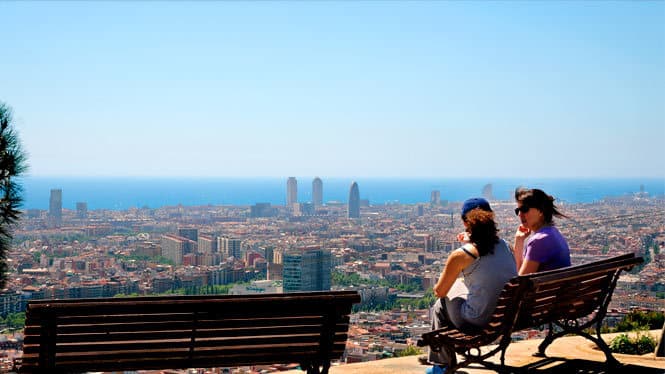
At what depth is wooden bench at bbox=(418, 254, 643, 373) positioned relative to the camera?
3736mm

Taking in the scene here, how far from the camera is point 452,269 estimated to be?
3.85 metres

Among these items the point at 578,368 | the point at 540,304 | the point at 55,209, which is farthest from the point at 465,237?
the point at 55,209

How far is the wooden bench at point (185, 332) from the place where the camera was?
3262mm

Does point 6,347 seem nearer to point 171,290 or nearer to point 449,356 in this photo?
point 449,356

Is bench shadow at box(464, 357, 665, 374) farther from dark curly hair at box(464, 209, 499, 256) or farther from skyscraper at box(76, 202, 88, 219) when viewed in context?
skyscraper at box(76, 202, 88, 219)

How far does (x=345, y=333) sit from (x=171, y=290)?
1557 inches

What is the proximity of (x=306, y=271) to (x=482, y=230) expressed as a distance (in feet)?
118

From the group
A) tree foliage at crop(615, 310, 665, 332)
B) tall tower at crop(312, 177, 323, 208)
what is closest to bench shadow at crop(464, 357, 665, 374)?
tree foliage at crop(615, 310, 665, 332)

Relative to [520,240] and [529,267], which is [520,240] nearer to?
[520,240]

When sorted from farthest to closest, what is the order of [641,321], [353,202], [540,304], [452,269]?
[353,202]
[641,321]
[540,304]
[452,269]

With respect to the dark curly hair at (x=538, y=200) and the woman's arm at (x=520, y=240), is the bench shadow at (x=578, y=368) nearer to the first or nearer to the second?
the woman's arm at (x=520, y=240)

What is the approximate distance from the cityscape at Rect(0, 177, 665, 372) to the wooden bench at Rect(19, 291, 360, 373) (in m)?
5.14

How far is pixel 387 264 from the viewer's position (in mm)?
47750

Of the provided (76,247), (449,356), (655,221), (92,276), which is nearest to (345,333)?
(449,356)
